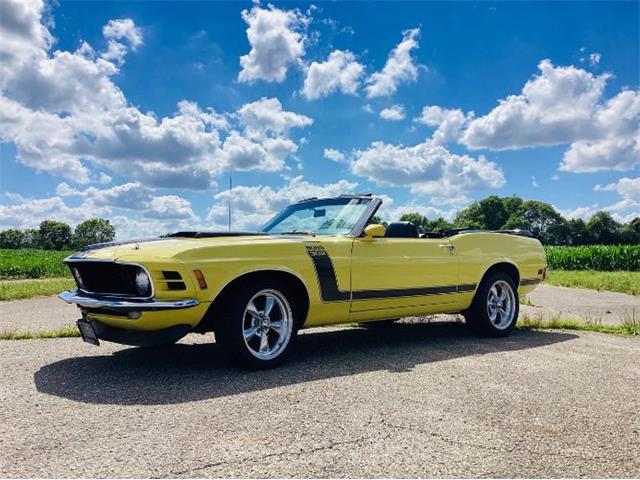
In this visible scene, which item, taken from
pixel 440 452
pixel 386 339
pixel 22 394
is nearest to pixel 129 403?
pixel 22 394

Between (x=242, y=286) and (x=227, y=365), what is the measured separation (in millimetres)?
834

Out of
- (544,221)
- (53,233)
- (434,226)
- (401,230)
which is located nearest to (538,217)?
(544,221)

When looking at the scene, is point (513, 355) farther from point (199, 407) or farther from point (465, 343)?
point (199, 407)

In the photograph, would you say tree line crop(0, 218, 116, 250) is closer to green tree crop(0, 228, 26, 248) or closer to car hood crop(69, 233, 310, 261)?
green tree crop(0, 228, 26, 248)

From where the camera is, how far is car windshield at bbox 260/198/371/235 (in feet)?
20.0

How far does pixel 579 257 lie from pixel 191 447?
32.3m

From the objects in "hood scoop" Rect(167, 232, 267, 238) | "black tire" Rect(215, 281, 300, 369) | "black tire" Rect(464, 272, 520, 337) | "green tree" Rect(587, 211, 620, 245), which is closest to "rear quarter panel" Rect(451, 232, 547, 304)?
"black tire" Rect(464, 272, 520, 337)

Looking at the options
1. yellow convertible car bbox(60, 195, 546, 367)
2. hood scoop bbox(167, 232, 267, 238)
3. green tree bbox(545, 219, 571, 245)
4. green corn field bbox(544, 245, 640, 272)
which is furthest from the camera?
green tree bbox(545, 219, 571, 245)

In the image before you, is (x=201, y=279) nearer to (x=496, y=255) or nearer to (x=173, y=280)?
(x=173, y=280)

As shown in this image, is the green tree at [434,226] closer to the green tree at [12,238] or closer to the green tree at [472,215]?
the green tree at [472,215]

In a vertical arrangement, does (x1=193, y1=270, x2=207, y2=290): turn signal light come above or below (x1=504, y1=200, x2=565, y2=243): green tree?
below

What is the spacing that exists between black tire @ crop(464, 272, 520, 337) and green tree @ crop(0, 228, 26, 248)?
9870 cm

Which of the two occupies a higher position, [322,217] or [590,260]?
[322,217]

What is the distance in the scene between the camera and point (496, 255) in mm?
7418
